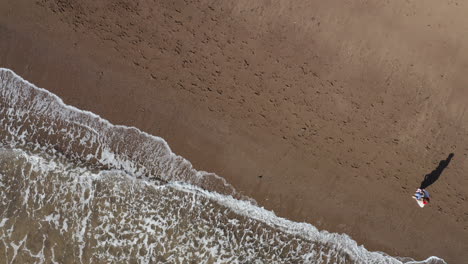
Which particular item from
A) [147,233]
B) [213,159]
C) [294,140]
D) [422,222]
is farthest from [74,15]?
[422,222]

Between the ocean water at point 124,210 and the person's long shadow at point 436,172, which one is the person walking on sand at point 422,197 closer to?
the person's long shadow at point 436,172

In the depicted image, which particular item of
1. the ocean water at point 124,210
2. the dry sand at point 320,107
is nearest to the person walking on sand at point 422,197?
the dry sand at point 320,107

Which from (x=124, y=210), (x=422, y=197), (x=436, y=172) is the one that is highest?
(x=436, y=172)

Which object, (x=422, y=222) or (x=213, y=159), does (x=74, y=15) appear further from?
(x=422, y=222)

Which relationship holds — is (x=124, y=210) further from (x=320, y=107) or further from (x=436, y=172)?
(x=436, y=172)

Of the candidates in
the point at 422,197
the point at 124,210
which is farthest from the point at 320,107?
the point at 124,210

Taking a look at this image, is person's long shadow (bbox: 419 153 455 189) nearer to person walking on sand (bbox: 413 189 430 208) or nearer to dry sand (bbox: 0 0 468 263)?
dry sand (bbox: 0 0 468 263)

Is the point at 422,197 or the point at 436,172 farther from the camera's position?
the point at 436,172
